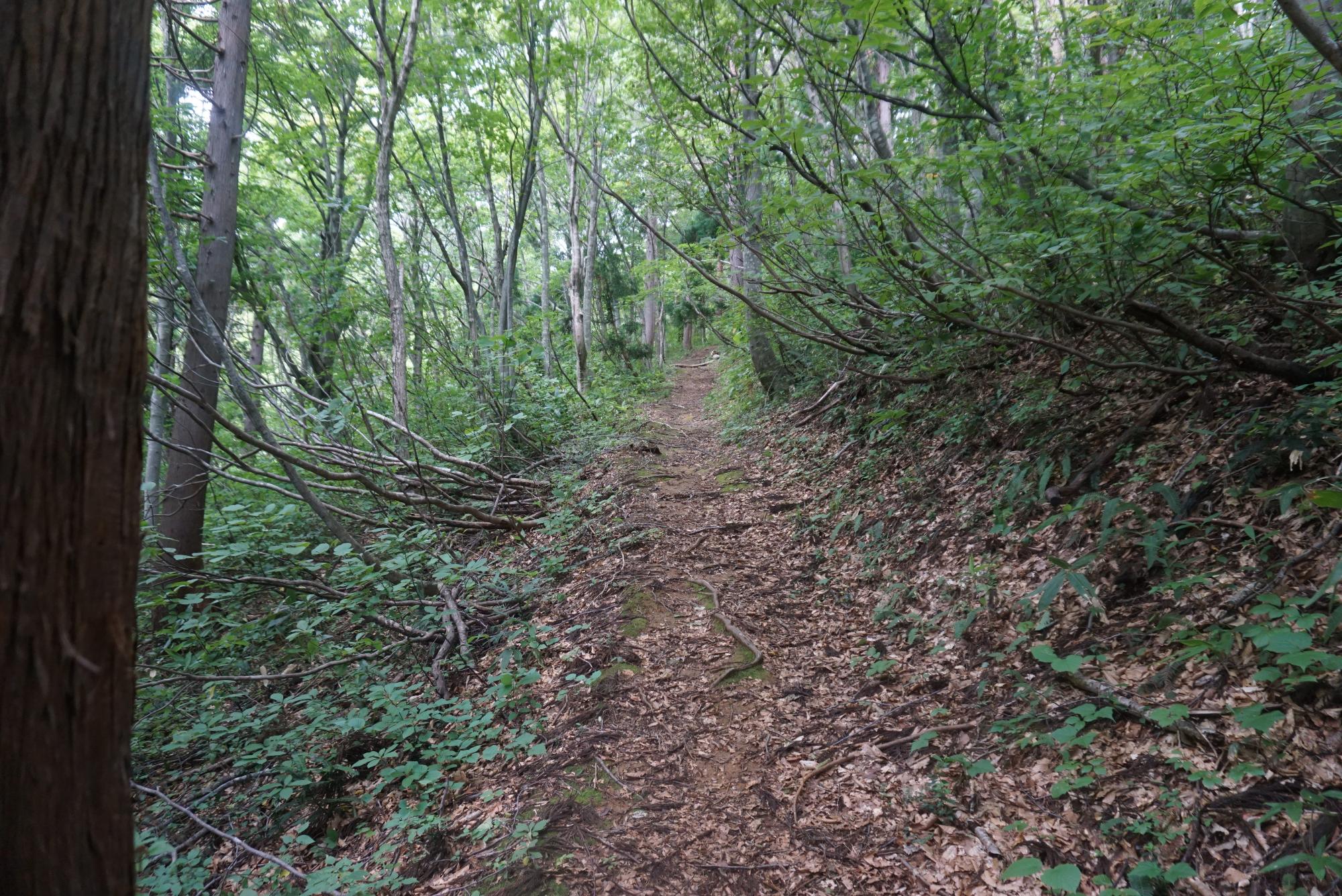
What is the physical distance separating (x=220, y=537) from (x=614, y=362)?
13.1m

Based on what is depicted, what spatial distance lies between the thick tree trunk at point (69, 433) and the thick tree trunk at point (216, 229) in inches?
241

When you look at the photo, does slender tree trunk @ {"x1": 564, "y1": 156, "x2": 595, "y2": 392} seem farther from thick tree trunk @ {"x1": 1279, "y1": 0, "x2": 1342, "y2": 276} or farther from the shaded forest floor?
thick tree trunk @ {"x1": 1279, "y1": 0, "x2": 1342, "y2": 276}

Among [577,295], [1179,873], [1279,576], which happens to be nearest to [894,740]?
[1179,873]

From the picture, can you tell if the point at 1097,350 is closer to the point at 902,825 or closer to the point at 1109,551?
the point at 1109,551

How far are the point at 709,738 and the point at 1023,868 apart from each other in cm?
175

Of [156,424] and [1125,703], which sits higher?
[156,424]

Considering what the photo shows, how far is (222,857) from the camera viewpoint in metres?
3.63

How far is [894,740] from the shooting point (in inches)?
134

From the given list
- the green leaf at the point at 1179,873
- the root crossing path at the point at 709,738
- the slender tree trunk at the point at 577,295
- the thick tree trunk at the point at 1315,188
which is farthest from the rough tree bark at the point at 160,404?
the thick tree trunk at the point at 1315,188

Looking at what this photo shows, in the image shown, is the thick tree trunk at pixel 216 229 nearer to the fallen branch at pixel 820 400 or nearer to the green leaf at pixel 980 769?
the green leaf at pixel 980 769

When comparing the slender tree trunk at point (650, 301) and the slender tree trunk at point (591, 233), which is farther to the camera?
the slender tree trunk at point (650, 301)

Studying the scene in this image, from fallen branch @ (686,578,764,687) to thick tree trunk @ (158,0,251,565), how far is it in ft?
17.4

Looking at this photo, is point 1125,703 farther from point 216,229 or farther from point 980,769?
point 216,229

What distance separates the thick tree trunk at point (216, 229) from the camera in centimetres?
652
